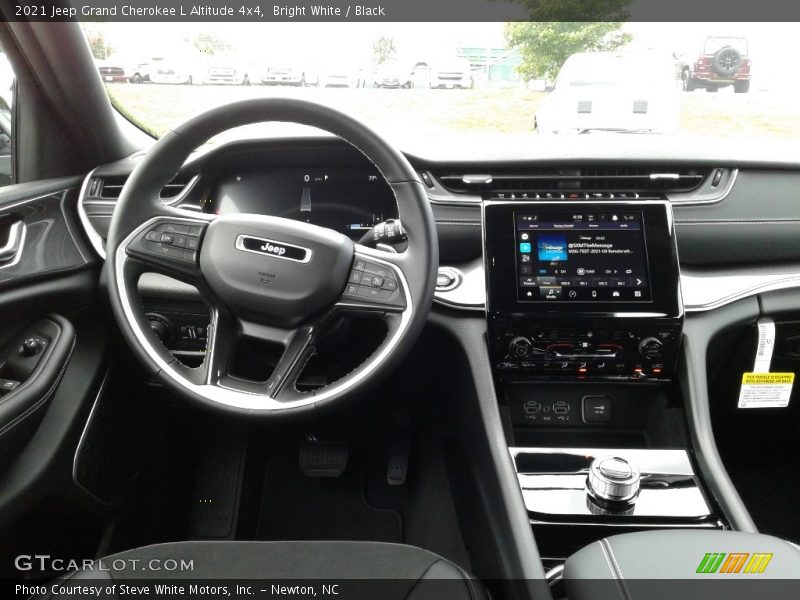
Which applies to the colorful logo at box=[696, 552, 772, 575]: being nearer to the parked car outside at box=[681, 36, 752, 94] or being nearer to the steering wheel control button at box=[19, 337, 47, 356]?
the parked car outside at box=[681, 36, 752, 94]

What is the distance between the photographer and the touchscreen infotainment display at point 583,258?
1602mm

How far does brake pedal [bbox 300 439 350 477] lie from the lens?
2104mm

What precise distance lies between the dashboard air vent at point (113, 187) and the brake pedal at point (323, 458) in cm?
88

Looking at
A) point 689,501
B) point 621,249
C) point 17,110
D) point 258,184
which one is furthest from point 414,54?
point 689,501

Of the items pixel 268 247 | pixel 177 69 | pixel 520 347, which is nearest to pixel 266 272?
pixel 268 247

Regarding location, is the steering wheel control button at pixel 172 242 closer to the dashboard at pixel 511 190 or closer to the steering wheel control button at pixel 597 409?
the dashboard at pixel 511 190

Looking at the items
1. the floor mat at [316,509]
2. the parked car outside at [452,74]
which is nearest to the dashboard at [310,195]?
the parked car outside at [452,74]

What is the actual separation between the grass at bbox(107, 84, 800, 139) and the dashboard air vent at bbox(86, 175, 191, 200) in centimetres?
16

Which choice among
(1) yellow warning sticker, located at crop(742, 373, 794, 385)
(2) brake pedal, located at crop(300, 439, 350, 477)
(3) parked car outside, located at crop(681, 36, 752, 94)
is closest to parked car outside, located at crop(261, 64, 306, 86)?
(3) parked car outside, located at crop(681, 36, 752, 94)

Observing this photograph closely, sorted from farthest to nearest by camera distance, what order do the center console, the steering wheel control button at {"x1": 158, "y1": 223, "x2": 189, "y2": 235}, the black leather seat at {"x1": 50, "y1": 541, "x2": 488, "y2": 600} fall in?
the center console → the steering wheel control button at {"x1": 158, "y1": 223, "x2": 189, "y2": 235} → the black leather seat at {"x1": 50, "y1": 541, "x2": 488, "y2": 600}

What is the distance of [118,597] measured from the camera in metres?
1.10

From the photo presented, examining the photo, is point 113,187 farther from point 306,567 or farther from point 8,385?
point 306,567

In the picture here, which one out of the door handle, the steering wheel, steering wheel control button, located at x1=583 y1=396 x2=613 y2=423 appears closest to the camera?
the steering wheel

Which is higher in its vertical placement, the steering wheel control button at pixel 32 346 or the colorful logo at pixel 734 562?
the steering wheel control button at pixel 32 346
